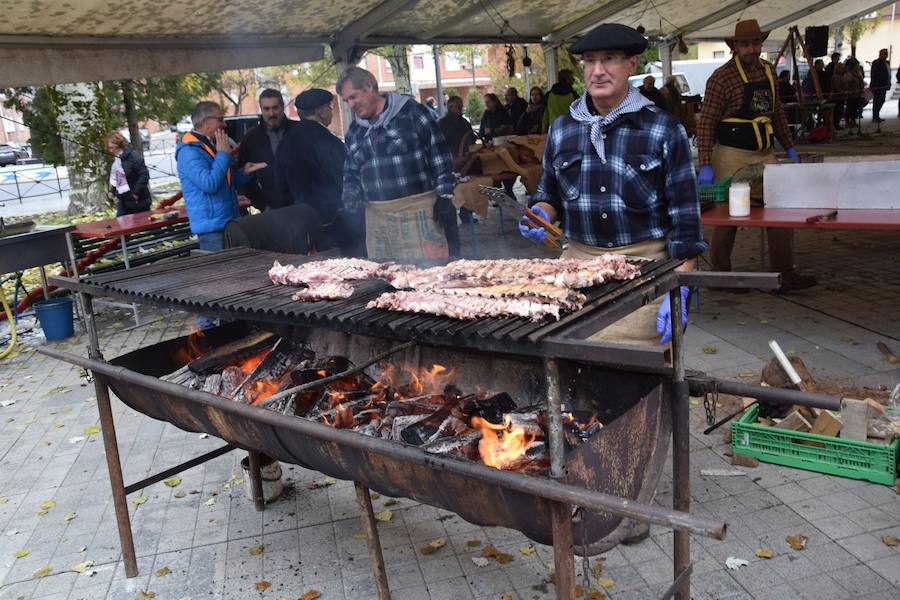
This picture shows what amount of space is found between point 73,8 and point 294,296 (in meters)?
5.77

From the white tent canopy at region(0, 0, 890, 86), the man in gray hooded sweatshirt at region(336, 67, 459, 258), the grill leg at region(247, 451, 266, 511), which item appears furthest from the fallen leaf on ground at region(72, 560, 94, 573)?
the white tent canopy at region(0, 0, 890, 86)

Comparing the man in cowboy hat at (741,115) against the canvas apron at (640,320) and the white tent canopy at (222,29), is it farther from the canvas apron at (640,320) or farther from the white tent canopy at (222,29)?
the white tent canopy at (222,29)

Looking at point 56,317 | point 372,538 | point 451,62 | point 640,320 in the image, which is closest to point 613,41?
point 640,320

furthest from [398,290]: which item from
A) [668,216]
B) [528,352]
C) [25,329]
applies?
[25,329]

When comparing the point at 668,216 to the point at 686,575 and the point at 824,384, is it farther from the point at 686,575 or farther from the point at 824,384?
the point at 824,384

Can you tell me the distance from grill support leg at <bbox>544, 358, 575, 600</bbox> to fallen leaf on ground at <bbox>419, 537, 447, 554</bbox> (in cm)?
163

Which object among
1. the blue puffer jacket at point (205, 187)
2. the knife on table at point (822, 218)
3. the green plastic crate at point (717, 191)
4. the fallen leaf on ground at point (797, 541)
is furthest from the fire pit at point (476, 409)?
the green plastic crate at point (717, 191)

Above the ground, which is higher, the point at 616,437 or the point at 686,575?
the point at 616,437

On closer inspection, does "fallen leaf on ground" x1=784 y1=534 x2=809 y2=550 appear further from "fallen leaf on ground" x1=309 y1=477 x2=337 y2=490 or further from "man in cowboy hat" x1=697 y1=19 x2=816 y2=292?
"man in cowboy hat" x1=697 y1=19 x2=816 y2=292

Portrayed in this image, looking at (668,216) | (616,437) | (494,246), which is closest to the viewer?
(616,437)

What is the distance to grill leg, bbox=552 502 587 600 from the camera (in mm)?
2184

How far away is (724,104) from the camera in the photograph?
6746 mm

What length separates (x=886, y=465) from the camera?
3.89m

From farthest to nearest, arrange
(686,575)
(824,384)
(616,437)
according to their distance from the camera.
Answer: (824,384), (686,575), (616,437)
